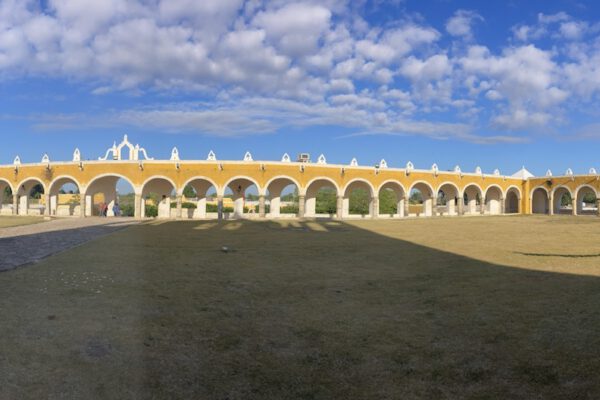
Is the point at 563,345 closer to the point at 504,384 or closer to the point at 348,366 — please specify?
Result: the point at 504,384

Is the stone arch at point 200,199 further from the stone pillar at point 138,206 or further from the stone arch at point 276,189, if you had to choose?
the stone arch at point 276,189

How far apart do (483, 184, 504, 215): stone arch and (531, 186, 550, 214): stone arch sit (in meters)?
3.71

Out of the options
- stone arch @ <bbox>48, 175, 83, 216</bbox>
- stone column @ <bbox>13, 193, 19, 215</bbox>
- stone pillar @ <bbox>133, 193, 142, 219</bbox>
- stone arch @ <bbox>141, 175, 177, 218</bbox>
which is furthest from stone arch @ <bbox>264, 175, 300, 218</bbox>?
stone column @ <bbox>13, 193, 19, 215</bbox>

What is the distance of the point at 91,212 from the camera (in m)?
34.0

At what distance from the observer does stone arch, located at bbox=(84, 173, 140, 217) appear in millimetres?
32500

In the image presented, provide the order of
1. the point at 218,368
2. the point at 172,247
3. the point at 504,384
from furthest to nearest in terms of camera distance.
Answer: the point at 172,247 → the point at 218,368 → the point at 504,384

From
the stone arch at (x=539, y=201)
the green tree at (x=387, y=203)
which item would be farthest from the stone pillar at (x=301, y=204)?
the stone arch at (x=539, y=201)

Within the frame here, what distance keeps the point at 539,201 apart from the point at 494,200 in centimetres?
543

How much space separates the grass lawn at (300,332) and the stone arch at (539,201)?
42838 mm

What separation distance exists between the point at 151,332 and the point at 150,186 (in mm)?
31820

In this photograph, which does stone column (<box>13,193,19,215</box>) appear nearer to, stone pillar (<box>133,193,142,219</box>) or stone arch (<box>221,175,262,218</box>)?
stone pillar (<box>133,193,142,219</box>)

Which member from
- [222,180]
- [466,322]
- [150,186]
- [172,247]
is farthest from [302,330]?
[150,186]

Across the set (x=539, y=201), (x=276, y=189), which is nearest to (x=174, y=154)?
(x=276, y=189)

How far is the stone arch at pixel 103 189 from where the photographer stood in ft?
107
